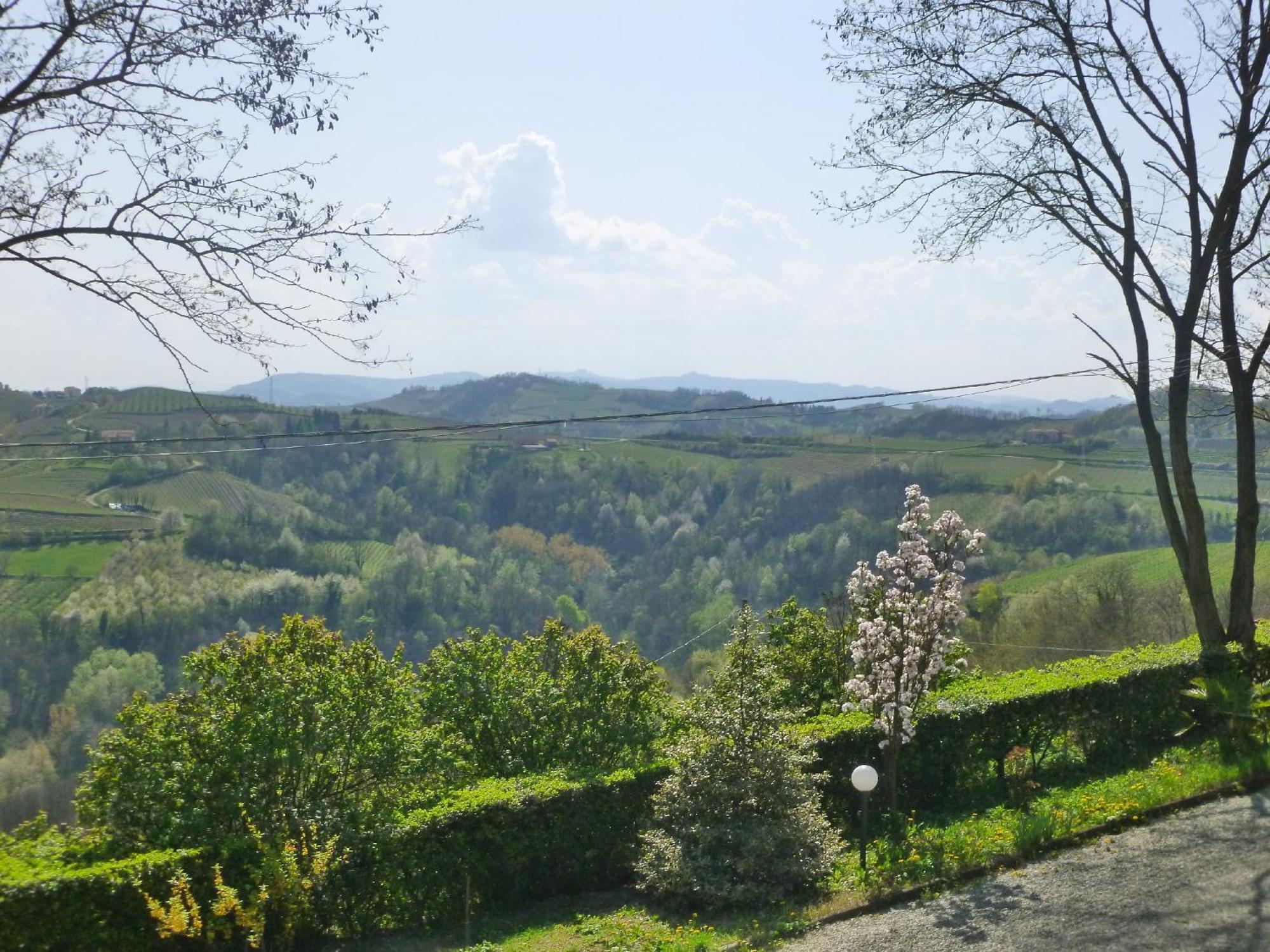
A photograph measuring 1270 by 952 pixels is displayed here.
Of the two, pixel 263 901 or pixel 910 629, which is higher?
pixel 910 629

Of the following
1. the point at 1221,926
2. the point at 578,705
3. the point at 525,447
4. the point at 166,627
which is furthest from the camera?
the point at 525,447

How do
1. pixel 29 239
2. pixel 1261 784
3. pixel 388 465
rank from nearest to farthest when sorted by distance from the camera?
pixel 29 239 → pixel 1261 784 → pixel 388 465

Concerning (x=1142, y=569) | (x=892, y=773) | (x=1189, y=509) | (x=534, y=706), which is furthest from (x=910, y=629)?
(x=1142, y=569)

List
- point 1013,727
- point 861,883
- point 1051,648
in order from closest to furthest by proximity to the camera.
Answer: point 861,883 → point 1013,727 → point 1051,648

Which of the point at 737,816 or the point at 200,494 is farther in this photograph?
the point at 200,494

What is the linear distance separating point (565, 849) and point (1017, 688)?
5.23 m

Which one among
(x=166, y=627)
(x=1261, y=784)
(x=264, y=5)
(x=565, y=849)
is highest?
(x=264, y=5)

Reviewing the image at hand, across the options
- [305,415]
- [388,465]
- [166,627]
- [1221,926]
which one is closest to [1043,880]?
[1221,926]

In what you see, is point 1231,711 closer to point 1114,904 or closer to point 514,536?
point 1114,904

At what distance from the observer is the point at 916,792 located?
36.1ft

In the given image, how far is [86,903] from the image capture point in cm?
771

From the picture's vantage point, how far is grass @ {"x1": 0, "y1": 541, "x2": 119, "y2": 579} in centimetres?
6075

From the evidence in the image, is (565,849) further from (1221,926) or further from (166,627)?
(166,627)

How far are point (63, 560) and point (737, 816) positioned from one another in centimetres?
6359
